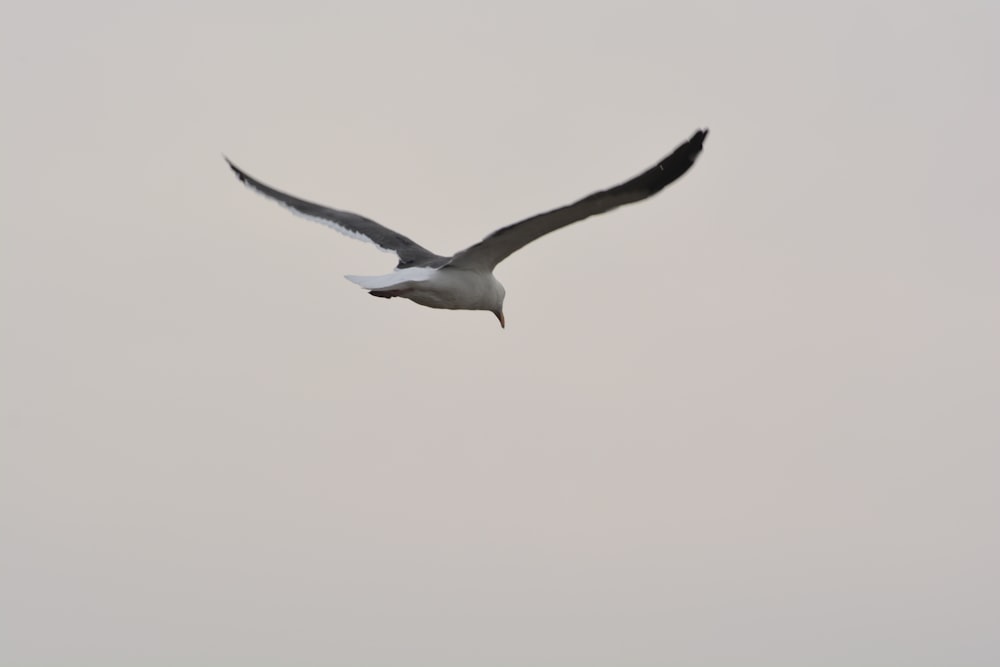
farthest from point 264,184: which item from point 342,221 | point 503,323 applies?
point 503,323

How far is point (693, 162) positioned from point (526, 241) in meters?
2.28

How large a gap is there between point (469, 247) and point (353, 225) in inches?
145

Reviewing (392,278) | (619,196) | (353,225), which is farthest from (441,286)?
(353,225)

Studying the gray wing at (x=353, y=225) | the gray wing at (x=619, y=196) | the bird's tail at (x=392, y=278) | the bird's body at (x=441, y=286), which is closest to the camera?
the gray wing at (x=619, y=196)

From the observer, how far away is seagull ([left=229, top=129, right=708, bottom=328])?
1435cm

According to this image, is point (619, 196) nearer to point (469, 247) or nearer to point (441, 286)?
point (469, 247)

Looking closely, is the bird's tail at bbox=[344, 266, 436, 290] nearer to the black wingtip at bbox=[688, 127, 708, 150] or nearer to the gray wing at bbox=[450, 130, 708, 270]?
the gray wing at bbox=[450, 130, 708, 270]

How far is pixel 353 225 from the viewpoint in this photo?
19484 millimetres

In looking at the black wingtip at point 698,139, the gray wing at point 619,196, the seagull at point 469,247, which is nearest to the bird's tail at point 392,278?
the seagull at point 469,247

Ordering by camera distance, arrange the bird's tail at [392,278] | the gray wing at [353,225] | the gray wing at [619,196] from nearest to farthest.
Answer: the gray wing at [619,196], the bird's tail at [392,278], the gray wing at [353,225]

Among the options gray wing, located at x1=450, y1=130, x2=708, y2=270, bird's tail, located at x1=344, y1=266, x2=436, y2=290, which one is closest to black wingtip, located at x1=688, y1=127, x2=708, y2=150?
gray wing, located at x1=450, y1=130, x2=708, y2=270

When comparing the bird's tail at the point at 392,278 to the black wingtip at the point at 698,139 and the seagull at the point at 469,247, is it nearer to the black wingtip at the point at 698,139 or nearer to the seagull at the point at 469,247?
the seagull at the point at 469,247

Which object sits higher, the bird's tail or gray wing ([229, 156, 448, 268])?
gray wing ([229, 156, 448, 268])

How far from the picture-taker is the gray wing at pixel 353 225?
18078 millimetres
